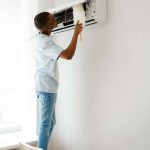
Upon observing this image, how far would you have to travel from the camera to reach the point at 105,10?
6.22ft

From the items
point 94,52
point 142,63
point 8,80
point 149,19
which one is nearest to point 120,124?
point 142,63

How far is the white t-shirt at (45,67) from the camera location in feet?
6.16

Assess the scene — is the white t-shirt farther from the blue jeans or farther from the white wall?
the white wall

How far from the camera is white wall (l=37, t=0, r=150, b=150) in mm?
1691

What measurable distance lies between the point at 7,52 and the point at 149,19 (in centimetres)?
148

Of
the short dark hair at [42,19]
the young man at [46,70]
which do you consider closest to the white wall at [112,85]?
the young man at [46,70]

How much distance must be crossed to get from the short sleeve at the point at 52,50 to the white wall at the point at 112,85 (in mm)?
335

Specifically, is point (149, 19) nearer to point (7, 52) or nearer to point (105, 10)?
point (105, 10)

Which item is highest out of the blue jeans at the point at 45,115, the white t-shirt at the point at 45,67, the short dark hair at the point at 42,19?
the short dark hair at the point at 42,19

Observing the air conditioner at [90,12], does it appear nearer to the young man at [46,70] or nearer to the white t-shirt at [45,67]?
the young man at [46,70]

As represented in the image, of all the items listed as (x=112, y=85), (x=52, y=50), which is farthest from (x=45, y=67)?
(x=112, y=85)

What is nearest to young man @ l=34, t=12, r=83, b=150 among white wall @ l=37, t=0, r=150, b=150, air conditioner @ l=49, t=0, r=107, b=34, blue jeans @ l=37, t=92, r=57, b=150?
blue jeans @ l=37, t=92, r=57, b=150

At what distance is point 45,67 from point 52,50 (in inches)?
6.4

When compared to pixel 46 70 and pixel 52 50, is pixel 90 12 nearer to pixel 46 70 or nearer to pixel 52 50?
pixel 52 50
